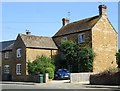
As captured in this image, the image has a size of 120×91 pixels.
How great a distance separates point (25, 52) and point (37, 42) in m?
3.49

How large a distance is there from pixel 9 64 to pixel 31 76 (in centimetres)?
1199

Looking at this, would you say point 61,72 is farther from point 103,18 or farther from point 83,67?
point 103,18

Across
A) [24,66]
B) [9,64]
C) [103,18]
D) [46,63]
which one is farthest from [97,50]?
[9,64]

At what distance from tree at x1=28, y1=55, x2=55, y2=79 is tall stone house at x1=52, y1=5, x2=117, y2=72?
6.66 metres

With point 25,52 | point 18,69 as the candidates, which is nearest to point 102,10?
point 25,52

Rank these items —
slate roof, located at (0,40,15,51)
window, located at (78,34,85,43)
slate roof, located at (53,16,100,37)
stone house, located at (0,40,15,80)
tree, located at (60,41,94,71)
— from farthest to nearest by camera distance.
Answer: slate roof, located at (0,40,15,51), stone house, located at (0,40,15,80), slate roof, located at (53,16,100,37), window, located at (78,34,85,43), tree, located at (60,41,94,71)

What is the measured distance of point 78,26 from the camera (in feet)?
180

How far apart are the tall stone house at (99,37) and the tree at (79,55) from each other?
1447 millimetres

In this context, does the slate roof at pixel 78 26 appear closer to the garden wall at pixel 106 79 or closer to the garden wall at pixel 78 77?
→ the garden wall at pixel 78 77

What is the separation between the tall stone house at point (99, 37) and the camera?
50.2m

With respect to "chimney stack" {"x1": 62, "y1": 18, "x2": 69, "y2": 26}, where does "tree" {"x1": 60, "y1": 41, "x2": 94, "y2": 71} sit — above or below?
below

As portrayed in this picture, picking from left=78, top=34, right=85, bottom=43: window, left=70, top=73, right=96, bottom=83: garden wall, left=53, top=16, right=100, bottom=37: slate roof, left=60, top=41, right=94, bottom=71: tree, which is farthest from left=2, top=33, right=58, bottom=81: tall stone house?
left=70, top=73, right=96, bottom=83: garden wall

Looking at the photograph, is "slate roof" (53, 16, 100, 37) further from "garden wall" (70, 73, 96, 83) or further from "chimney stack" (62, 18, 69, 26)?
"garden wall" (70, 73, 96, 83)

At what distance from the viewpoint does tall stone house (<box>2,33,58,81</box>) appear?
51.0m
